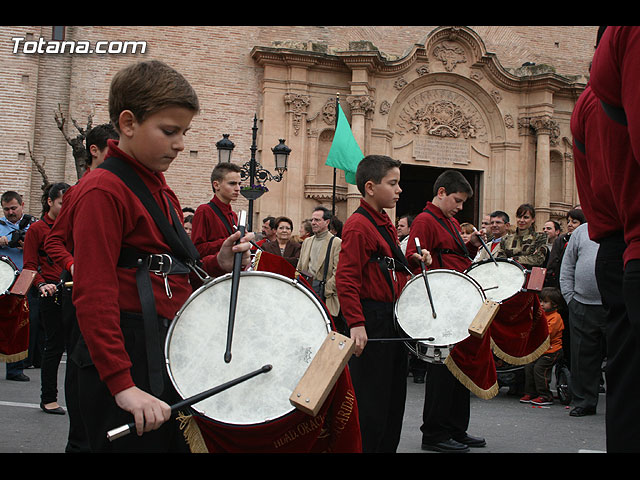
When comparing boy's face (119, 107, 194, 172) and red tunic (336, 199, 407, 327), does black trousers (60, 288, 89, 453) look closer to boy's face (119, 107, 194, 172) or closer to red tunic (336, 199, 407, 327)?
red tunic (336, 199, 407, 327)

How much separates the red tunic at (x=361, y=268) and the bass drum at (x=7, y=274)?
471cm

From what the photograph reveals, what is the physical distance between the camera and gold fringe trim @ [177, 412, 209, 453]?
2604mm

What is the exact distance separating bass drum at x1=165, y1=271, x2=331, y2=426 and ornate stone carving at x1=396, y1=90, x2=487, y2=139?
61.0 feet

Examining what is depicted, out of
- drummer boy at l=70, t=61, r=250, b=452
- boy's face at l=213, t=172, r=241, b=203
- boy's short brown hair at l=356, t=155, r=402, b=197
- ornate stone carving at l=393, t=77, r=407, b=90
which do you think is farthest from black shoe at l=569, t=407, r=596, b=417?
ornate stone carving at l=393, t=77, r=407, b=90

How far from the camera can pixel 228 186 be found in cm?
671

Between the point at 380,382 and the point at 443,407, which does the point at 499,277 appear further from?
the point at 380,382

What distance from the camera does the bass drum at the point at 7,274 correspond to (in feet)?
26.0

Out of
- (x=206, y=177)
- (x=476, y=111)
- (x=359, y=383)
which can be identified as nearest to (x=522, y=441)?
(x=359, y=383)

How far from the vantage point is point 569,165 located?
72.7ft

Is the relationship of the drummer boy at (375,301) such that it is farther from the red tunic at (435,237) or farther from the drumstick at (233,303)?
the drumstick at (233,303)

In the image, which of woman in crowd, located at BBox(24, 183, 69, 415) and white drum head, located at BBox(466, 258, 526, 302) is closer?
woman in crowd, located at BBox(24, 183, 69, 415)

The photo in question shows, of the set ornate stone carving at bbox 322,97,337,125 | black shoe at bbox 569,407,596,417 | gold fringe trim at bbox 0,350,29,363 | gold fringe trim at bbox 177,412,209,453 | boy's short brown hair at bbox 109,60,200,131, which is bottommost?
black shoe at bbox 569,407,596,417

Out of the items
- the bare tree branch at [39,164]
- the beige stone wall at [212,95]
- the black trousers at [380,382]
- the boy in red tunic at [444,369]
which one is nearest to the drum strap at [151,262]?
the black trousers at [380,382]

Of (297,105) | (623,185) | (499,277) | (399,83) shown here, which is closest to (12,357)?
(499,277)
